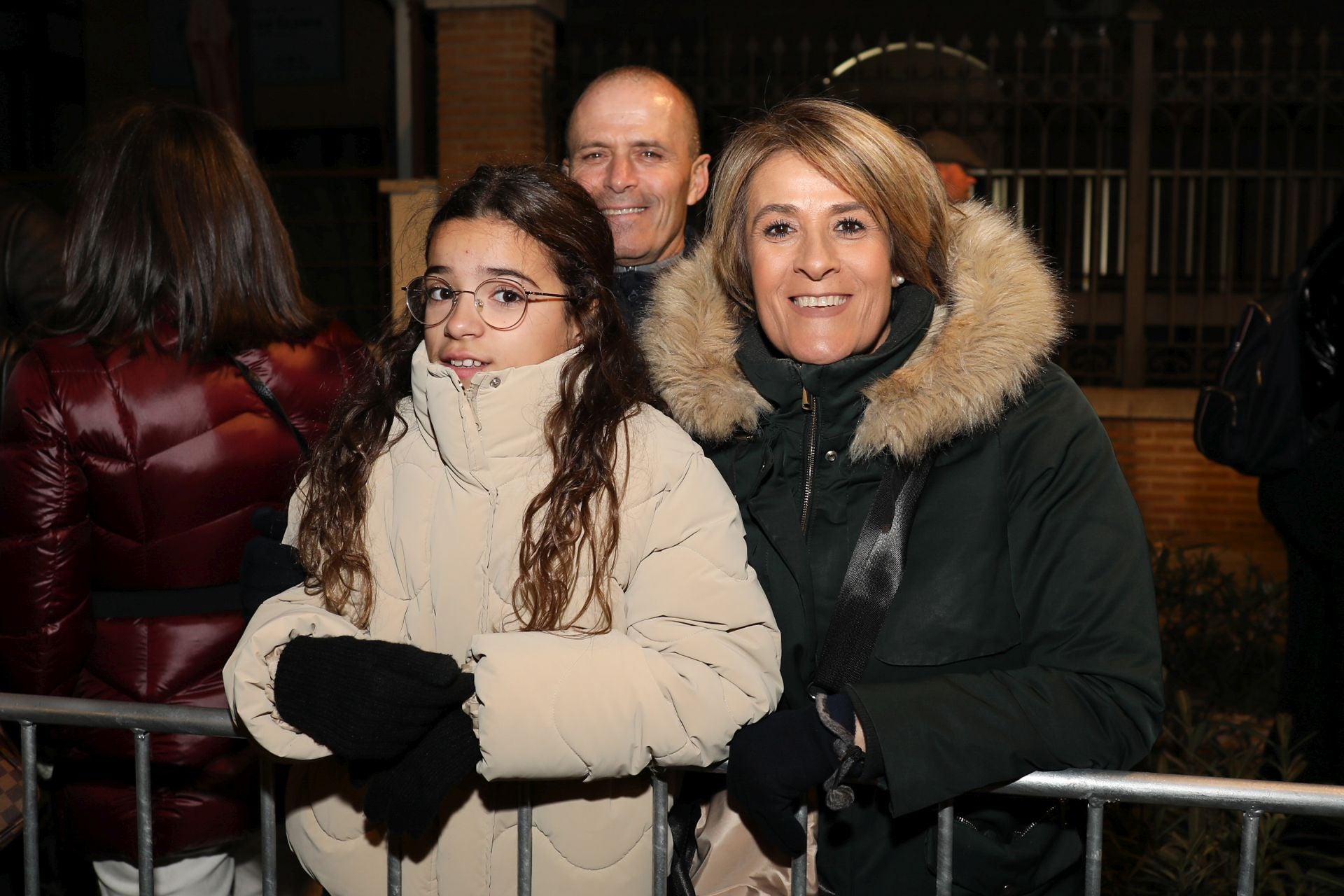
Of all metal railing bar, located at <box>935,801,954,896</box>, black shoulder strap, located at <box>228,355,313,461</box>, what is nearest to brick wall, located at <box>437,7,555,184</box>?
black shoulder strap, located at <box>228,355,313,461</box>

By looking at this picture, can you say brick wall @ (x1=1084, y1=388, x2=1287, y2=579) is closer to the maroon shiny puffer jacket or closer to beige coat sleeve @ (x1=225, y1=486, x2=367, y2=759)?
the maroon shiny puffer jacket

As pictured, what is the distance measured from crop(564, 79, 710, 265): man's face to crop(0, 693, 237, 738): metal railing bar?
1.72 m

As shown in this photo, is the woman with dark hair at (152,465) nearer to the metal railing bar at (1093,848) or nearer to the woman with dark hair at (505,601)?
the woman with dark hair at (505,601)

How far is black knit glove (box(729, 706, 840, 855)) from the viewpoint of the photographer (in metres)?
1.67

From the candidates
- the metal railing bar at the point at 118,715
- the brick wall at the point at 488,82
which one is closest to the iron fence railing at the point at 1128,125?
the brick wall at the point at 488,82

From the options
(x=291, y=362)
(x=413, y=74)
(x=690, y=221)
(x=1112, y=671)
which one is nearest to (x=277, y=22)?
(x=413, y=74)

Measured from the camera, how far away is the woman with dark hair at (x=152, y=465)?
8.29 ft

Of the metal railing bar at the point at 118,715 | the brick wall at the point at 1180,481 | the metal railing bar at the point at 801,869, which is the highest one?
the metal railing bar at the point at 118,715

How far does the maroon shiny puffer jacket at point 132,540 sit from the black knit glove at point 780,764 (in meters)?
1.41

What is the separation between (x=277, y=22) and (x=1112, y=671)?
429 inches

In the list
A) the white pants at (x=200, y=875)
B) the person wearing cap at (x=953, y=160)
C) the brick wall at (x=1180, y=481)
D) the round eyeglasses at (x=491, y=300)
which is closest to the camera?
the round eyeglasses at (x=491, y=300)

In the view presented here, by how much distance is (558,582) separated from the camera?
182cm

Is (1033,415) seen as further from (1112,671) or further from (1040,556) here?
(1112,671)

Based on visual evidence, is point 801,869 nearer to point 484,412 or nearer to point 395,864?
point 395,864
